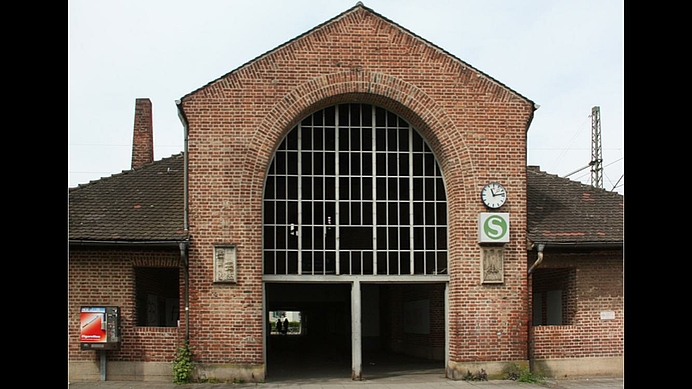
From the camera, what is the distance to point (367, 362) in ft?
77.2

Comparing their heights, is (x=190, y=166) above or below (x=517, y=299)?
above

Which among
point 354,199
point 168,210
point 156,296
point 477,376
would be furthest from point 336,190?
point 156,296

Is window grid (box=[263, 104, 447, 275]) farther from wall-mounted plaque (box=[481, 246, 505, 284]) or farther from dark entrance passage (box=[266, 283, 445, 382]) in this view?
dark entrance passage (box=[266, 283, 445, 382])

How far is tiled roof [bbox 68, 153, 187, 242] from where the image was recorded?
1759cm

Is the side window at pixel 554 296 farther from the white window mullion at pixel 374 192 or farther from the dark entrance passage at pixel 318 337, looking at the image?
the dark entrance passage at pixel 318 337

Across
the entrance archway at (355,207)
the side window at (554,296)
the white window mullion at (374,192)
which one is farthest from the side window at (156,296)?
the side window at (554,296)

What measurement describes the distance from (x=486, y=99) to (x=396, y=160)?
261 centimetres

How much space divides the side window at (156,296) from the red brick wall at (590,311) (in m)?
9.62

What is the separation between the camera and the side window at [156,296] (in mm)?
18875

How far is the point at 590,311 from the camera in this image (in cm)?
1853
